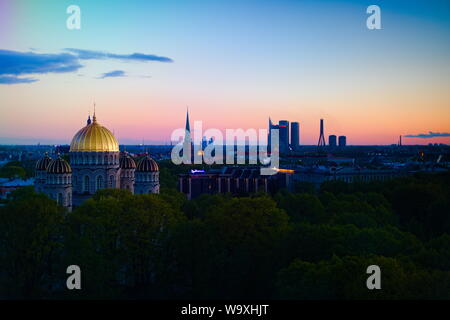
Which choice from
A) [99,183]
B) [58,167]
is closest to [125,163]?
[99,183]

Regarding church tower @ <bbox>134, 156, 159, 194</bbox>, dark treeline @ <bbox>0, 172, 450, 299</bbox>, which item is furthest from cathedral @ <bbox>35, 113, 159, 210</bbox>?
dark treeline @ <bbox>0, 172, 450, 299</bbox>

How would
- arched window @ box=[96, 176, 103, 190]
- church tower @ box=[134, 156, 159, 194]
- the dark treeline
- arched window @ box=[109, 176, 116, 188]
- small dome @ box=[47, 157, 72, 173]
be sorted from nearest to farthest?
the dark treeline < small dome @ box=[47, 157, 72, 173] < arched window @ box=[96, 176, 103, 190] < arched window @ box=[109, 176, 116, 188] < church tower @ box=[134, 156, 159, 194]

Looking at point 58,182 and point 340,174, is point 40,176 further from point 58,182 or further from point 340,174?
point 340,174

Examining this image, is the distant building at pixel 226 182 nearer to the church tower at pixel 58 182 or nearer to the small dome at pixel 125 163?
the small dome at pixel 125 163

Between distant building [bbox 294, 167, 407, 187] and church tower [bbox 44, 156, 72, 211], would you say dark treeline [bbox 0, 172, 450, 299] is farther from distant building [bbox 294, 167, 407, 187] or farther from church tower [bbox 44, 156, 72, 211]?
distant building [bbox 294, 167, 407, 187]

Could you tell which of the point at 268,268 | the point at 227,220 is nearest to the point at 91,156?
the point at 227,220

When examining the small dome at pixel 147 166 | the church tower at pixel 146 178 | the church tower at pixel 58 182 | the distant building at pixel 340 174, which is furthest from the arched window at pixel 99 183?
the distant building at pixel 340 174
